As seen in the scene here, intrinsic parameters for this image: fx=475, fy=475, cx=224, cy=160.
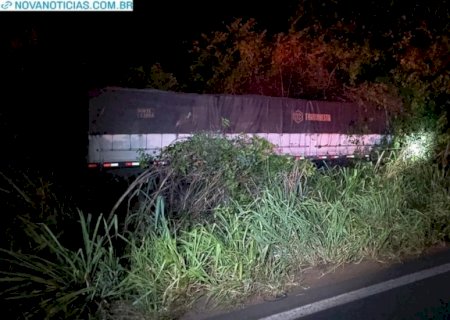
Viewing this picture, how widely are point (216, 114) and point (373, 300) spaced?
6766 millimetres

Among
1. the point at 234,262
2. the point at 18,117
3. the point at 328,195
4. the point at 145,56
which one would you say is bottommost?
the point at 234,262

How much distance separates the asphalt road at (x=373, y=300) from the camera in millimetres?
4531

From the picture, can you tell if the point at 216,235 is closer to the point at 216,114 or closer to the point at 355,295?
the point at 355,295

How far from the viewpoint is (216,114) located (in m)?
10.9

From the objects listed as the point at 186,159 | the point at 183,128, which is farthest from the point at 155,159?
the point at 183,128

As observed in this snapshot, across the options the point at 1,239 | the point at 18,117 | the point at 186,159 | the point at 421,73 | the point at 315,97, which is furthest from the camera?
the point at 315,97

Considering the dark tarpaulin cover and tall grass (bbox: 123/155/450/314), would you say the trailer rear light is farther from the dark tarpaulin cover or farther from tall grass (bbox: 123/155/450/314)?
tall grass (bbox: 123/155/450/314)

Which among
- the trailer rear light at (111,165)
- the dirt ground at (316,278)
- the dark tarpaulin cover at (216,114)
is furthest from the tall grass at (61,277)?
the dark tarpaulin cover at (216,114)

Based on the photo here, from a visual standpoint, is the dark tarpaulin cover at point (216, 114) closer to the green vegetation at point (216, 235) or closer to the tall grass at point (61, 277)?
the green vegetation at point (216, 235)

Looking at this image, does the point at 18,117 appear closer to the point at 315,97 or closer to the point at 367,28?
the point at 367,28

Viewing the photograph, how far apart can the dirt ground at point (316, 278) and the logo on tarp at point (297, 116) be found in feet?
21.3

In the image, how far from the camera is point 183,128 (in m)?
10.5

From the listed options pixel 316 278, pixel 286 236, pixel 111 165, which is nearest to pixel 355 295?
pixel 316 278

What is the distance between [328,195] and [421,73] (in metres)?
6.84
